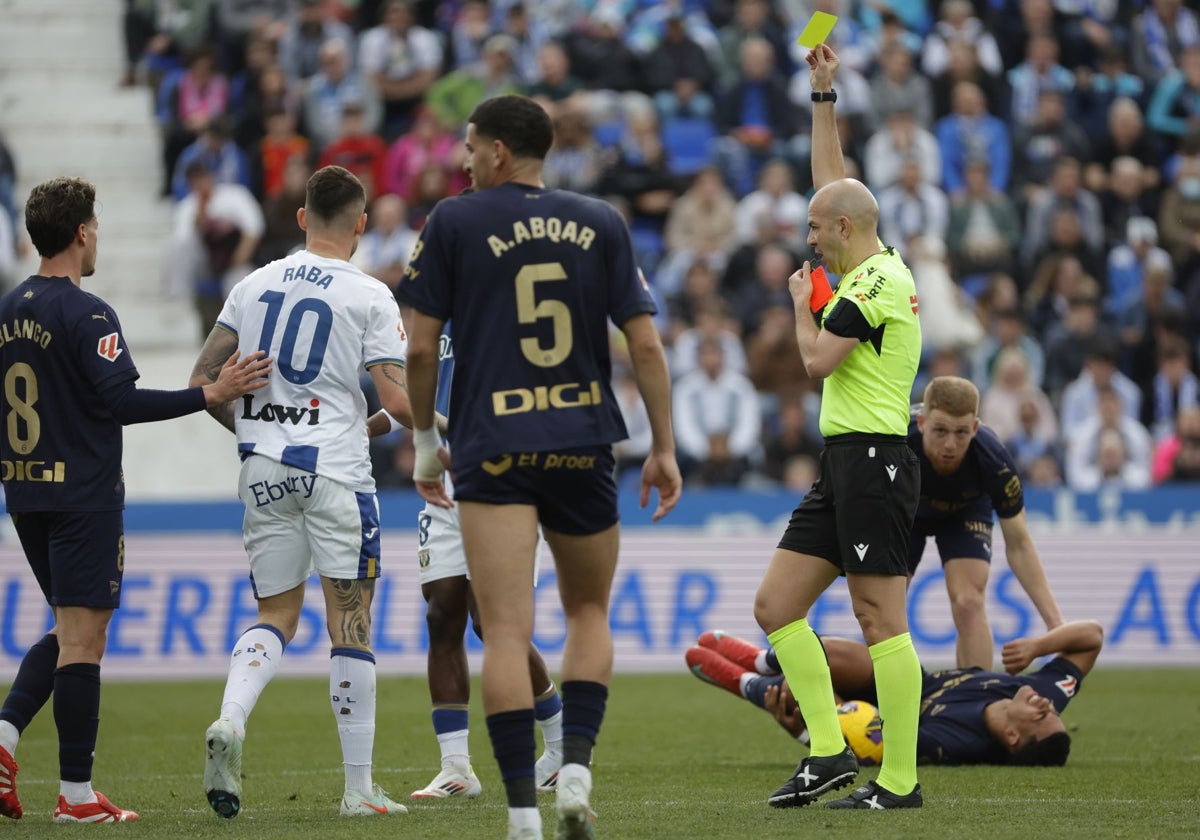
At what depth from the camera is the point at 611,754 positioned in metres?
9.51

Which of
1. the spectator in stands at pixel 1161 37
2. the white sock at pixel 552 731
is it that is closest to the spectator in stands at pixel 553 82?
the spectator in stands at pixel 1161 37

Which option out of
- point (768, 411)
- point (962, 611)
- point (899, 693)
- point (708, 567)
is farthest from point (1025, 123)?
point (899, 693)

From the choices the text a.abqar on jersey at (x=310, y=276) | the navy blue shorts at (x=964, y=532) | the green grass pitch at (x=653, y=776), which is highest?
the text a.abqar on jersey at (x=310, y=276)

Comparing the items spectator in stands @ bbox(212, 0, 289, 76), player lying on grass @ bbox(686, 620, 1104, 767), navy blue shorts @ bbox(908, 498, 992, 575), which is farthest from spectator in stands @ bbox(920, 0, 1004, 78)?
player lying on grass @ bbox(686, 620, 1104, 767)

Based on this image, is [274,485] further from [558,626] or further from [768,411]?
[768,411]

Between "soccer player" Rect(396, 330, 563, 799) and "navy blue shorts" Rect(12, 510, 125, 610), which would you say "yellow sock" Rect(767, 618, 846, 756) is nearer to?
"soccer player" Rect(396, 330, 563, 799)

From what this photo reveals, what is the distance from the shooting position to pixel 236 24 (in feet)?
71.9

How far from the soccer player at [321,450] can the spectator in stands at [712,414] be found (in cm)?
1025

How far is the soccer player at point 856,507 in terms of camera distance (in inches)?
276

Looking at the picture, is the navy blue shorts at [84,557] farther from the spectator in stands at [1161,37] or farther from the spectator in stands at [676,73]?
the spectator in stands at [1161,37]

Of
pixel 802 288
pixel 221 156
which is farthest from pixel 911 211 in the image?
pixel 802 288

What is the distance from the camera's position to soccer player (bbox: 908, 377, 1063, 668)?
29.3 ft

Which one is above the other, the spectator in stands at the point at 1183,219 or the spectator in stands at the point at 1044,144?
the spectator in stands at the point at 1044,144

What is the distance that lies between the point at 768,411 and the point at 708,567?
3.24 metres
